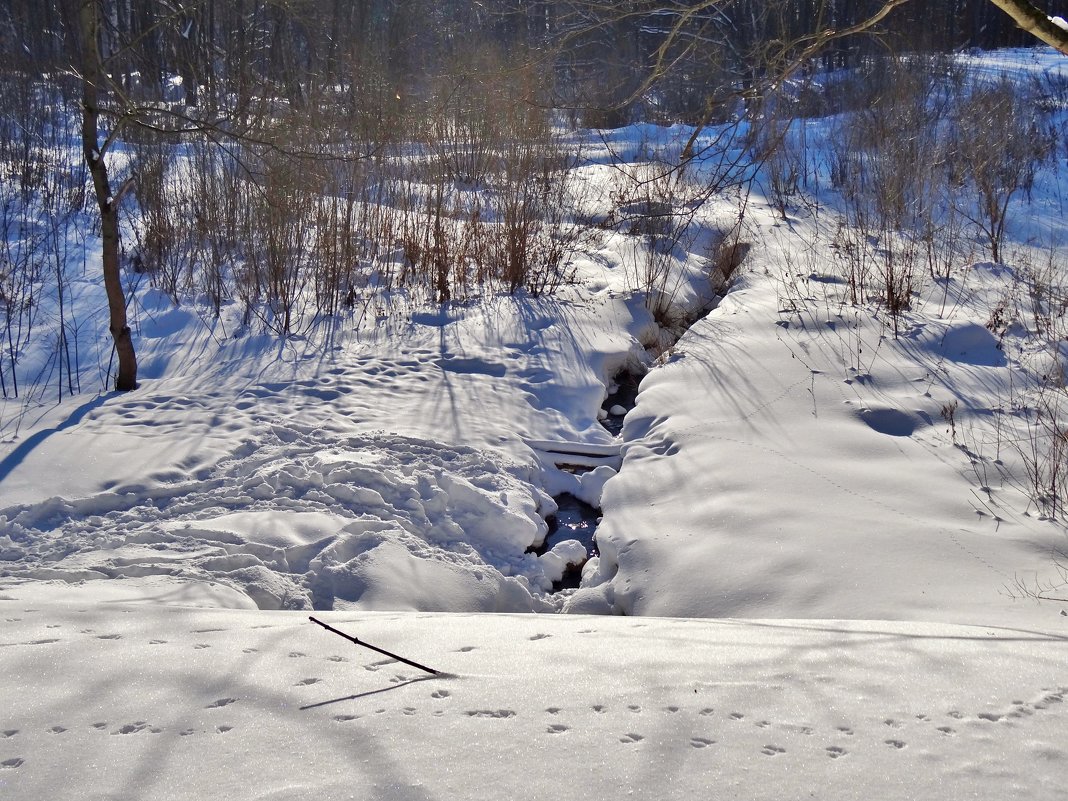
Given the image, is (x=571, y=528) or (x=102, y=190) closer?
(x=571, y=528)

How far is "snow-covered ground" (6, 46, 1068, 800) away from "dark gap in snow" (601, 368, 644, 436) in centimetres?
13

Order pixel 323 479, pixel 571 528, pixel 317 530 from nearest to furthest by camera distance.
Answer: pixel 317 530, pixel 323 479, pixel 571 528

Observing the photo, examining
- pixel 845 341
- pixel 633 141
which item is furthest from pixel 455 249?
pixel 633 141

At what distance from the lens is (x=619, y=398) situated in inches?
237

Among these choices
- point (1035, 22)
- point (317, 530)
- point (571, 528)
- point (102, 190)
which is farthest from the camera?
point (102, 190)

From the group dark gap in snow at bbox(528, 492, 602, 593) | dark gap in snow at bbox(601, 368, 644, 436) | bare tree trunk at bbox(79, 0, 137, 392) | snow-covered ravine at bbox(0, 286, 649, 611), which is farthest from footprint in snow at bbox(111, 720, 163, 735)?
dark gap in snow at bbox(601, 368, 644, 436)

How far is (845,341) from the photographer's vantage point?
5.83 m

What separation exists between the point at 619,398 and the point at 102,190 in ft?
11.2

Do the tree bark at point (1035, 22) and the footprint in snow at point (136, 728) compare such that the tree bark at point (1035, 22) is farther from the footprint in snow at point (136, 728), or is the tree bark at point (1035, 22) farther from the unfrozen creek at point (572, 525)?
the footprint in snow at point (136, 728)

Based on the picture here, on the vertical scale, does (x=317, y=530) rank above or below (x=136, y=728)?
below

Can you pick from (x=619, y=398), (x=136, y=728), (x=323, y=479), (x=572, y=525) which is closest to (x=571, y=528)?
(x=572, y=525)

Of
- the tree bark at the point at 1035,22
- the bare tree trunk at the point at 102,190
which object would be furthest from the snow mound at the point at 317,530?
the tree bark at the point at 1035,22

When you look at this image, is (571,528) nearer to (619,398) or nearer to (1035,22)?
(619,398)

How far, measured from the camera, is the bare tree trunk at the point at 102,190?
427cm
